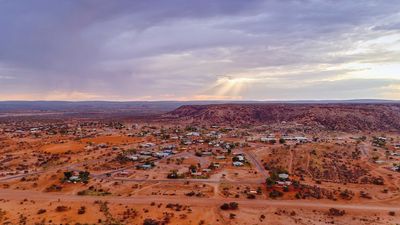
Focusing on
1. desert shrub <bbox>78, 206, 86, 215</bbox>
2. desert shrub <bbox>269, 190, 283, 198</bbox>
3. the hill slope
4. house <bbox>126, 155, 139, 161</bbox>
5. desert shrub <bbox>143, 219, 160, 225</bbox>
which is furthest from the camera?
the hill slope

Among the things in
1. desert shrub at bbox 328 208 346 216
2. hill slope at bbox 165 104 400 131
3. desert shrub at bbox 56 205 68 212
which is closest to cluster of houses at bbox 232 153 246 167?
desert shrub at bbox 328 208 346 216

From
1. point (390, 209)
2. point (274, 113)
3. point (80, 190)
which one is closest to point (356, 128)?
point (274, 113)

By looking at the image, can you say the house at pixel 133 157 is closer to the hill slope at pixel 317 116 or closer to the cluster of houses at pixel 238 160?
the cluster of houses at pixel 238 160

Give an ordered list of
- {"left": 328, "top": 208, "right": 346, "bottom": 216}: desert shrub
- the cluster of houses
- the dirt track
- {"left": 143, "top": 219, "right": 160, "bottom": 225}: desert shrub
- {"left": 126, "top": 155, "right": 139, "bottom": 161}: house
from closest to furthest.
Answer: {"left": 143, "top": 219, "right": 160, "bottom": 225}: desert shrub → {"left": 328, "top": 208, "right": 346, "bottom": 216}: desert shrub → the dirt track → the cluster of houses → {"left": 126, "top": 155, "right": 139, "bottom": 161}: house

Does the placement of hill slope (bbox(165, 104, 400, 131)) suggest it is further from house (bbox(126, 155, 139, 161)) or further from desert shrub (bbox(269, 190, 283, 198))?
desert shrub (bbox(269, 190, 283, 198))

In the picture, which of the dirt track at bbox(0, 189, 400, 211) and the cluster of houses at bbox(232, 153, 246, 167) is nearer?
the dirt track at bbox(0, 189, 400, 211)

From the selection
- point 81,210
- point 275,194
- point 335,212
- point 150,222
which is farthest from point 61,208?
point 335,212

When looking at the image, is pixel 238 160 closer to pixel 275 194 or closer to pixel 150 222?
pixel 275 194

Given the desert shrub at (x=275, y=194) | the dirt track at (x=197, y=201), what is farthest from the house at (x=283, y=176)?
the dirt track at (x=197, y=201)

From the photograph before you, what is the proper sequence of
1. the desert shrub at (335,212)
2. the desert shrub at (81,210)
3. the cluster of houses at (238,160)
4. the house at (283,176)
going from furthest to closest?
1. the cluster of houses at (238,160)
2. the house at (283,176)
3. the desert shrub at (335,212)
4. the desert shrub at (81,210)

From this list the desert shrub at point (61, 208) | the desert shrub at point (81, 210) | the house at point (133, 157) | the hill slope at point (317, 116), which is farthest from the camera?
the hill slope at point (317, 116)

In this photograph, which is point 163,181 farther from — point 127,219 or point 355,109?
point 355,109

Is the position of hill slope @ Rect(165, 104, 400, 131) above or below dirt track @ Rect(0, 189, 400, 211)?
above
